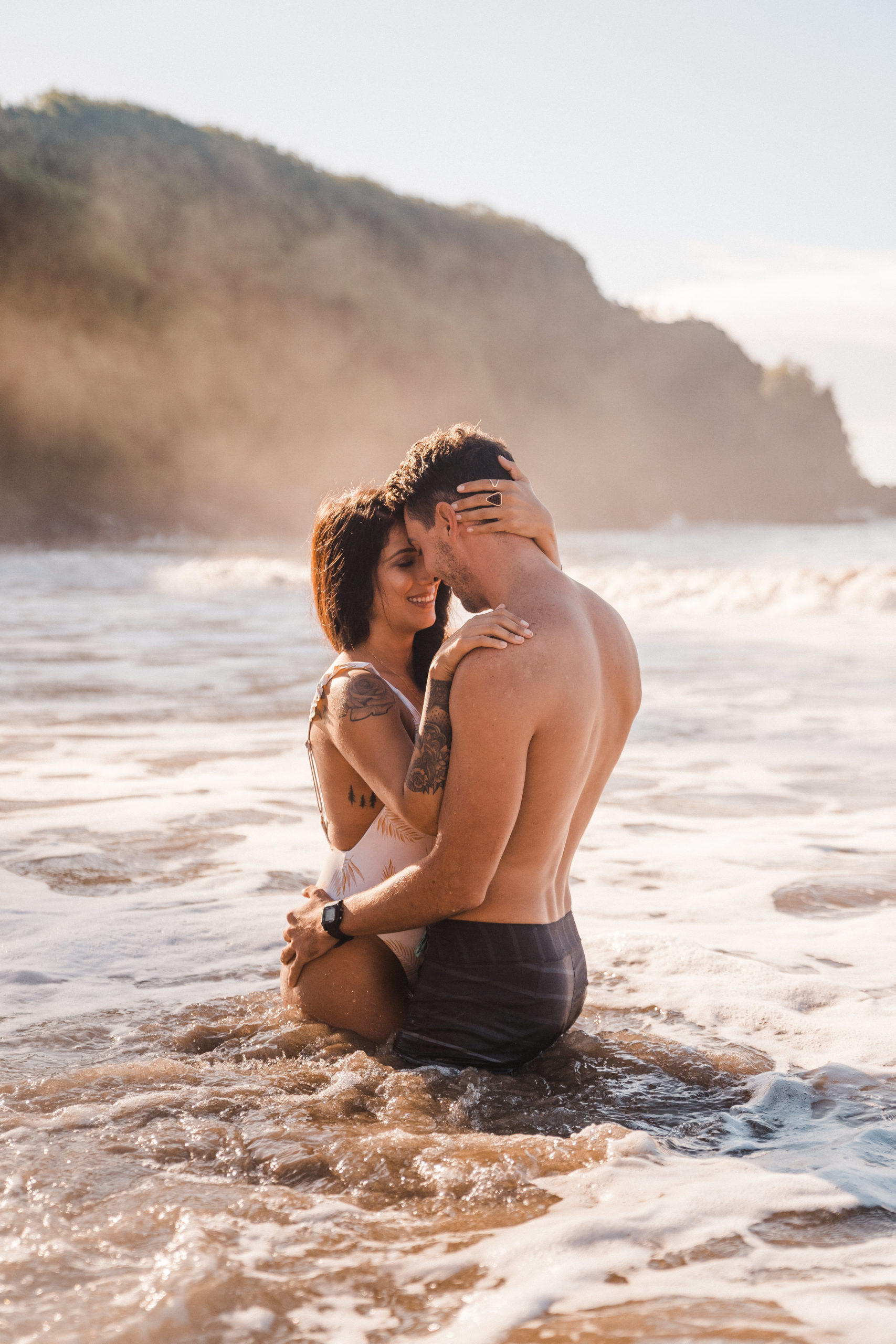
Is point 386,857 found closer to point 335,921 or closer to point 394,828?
point 394,828

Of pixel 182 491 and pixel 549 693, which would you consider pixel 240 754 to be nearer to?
pixel 549 693

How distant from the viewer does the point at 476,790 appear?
2.24m

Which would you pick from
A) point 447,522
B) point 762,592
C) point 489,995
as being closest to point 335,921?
point 489,995

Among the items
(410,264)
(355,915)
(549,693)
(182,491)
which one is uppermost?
(410,264)

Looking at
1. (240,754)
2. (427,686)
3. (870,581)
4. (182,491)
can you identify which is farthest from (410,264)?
(427,686)

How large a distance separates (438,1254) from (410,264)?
178 ft

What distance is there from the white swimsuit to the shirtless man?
0.31 ft

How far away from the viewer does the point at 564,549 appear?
30016 mm

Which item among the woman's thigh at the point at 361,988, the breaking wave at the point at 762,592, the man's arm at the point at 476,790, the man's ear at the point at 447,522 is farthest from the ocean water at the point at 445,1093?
the breaking wave at the point at 762,592

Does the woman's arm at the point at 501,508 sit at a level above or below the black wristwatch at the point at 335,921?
above

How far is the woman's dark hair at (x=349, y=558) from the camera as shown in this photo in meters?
2.77

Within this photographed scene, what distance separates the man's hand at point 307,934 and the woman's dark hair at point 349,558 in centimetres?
66

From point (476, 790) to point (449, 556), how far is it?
1.82 feet

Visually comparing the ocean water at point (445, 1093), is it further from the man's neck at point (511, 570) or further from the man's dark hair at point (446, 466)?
the man's dark hair at point (446, 466)
